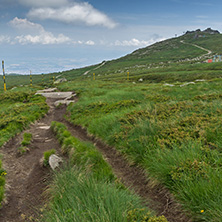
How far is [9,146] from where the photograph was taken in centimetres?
1112

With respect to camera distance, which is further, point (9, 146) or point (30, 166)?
point (9, 146)

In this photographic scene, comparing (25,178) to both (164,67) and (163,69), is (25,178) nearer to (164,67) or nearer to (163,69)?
(163,69)

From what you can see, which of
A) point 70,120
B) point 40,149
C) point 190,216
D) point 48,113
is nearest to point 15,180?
point 40,149

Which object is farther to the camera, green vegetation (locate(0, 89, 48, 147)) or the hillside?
the hillside

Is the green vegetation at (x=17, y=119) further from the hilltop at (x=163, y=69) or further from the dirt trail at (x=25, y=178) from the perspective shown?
the hilltop at (x=163, y=69)

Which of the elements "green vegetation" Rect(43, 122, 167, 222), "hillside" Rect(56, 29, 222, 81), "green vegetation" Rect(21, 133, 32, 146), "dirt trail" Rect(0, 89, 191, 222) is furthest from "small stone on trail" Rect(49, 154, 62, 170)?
"hillside" Rect(56, 29, 222, 81)

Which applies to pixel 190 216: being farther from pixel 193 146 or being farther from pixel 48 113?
pixel 48 113

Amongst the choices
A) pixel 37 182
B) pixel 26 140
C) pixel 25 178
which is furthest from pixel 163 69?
pixel 37 182

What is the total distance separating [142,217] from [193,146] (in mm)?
3262

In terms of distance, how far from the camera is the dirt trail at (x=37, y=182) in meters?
5.29

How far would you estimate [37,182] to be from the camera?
291 inches

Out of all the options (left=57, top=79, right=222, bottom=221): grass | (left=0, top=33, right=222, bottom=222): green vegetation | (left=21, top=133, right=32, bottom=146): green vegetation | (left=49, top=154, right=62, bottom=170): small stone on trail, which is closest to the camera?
(left=0, top=33, right=222, bottom=222): green vegetation

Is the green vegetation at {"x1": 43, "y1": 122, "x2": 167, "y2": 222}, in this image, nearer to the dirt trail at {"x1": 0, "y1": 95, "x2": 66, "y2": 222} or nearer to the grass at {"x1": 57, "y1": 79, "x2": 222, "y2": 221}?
the dirt trail at {"x1": 0, "y1": 95, "x2": 66, "y2": 222}

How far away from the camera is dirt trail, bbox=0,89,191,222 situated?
5289 mm
